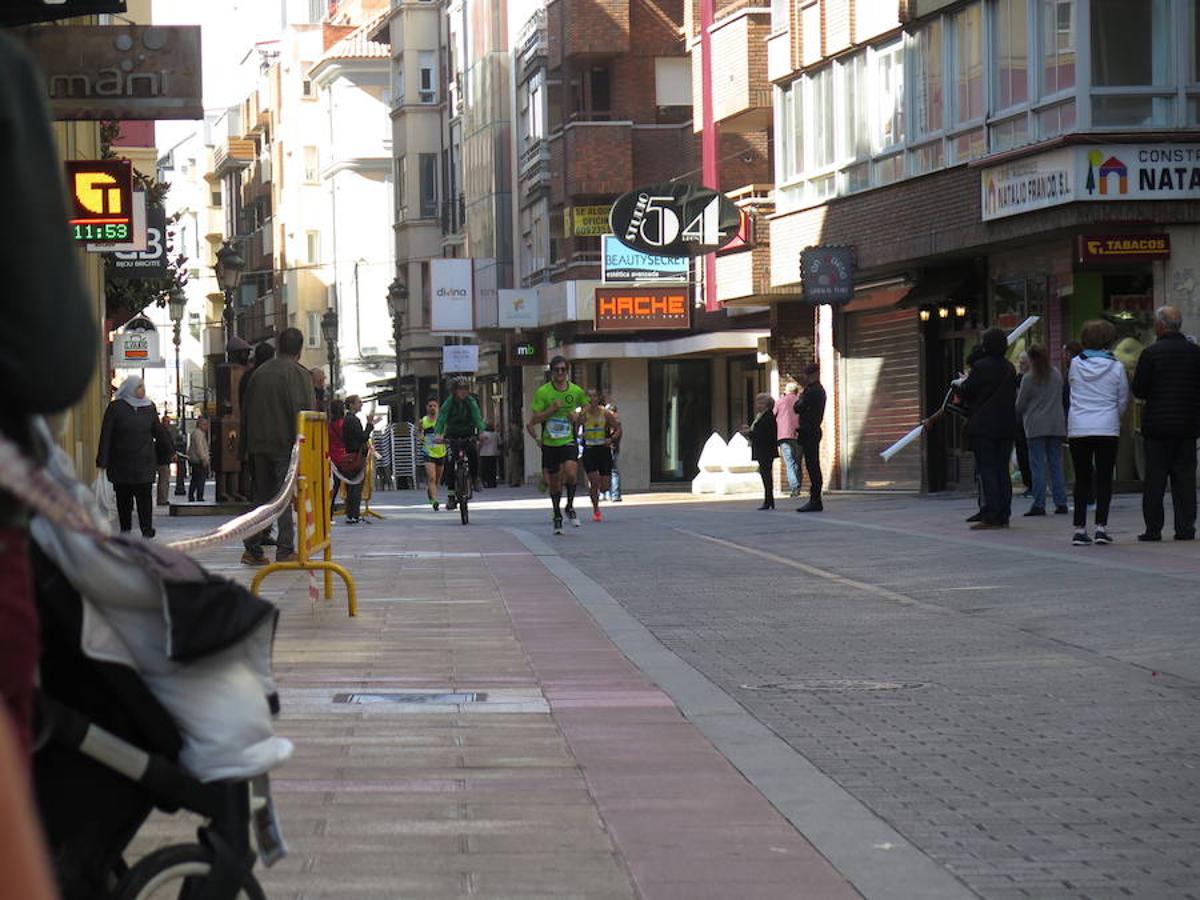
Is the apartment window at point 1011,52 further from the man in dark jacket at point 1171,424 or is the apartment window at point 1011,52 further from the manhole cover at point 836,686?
the manhole cover at point 836,686

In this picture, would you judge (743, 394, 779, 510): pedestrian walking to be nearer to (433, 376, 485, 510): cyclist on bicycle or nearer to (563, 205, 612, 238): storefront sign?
(433, 376, 485, 510): cyclist on bicycle

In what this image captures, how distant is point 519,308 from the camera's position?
62.2 metres

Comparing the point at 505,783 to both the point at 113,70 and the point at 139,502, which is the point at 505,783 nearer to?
the point at 113,70

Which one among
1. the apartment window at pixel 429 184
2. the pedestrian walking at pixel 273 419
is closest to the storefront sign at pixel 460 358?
the apartment window at pixel 429 184

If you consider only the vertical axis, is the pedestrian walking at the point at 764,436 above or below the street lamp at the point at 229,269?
below

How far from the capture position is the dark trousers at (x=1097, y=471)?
19531 mm

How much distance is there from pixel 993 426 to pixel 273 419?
7.73 meters

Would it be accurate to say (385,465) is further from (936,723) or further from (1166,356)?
(936,723)

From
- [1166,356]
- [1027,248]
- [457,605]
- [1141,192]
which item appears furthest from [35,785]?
[1027,248]

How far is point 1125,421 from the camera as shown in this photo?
3111cm

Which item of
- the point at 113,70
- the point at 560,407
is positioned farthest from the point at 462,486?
the point at 113,70

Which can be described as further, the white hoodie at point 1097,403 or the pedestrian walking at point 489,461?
the pedestrian walking at point 489,461

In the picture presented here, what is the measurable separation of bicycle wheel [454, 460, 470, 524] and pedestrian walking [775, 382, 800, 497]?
8896 mm

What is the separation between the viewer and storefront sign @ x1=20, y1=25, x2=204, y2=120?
15023mm
